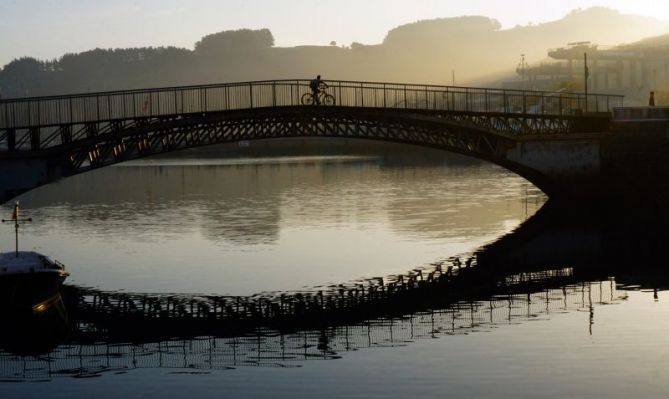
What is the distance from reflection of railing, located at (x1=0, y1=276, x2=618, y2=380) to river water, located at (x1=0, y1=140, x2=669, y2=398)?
12 cm

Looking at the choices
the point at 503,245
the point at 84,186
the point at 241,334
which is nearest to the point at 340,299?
the point at 241,334

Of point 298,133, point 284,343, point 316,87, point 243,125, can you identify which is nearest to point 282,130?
point 298,133

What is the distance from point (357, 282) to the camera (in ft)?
180

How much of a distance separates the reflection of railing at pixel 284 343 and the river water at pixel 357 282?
0.38 ft

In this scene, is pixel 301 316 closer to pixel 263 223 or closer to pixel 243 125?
pixel 243 125

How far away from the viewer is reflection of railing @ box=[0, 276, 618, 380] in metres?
37.9

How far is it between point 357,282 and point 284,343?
13.7 metres

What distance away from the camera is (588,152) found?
90.9 m

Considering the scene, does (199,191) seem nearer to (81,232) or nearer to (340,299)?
(81,232)

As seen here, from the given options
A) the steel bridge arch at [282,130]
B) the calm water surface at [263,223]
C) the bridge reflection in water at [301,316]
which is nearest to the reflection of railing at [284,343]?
the bridge reflection in water at [301,316]

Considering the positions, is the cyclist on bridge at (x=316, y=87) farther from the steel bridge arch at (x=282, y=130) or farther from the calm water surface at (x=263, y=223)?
the calm water surface at (x=263, y=223)

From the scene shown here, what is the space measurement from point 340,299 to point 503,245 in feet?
73.8

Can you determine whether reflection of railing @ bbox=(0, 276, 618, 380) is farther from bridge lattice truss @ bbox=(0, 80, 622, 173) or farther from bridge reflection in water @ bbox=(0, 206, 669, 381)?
bridge lattice truss @ bbox=(0, 80, 622, 173)

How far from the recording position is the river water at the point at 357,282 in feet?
116
